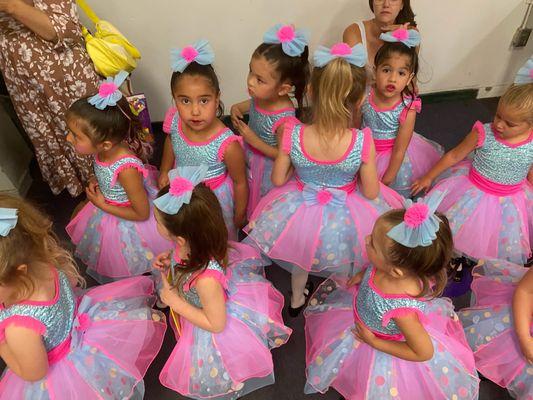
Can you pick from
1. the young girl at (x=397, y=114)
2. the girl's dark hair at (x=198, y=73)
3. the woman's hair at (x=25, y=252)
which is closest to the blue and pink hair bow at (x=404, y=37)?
the young girl at (x=397, y=114)

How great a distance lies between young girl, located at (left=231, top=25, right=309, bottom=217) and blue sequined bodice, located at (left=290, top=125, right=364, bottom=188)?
0.27m

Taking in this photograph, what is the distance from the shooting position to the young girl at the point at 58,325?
4.20ft

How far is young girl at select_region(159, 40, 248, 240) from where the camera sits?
5.76 feet

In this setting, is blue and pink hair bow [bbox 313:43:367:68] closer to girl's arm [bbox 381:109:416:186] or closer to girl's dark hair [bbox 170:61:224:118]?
girl's dark hair [bbox 170:61:224:118]

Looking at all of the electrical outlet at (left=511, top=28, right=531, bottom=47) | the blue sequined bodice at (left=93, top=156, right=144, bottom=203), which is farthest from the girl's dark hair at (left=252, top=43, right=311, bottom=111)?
the electrical outlet at (left=511, top=28, right=531, bottom=47)

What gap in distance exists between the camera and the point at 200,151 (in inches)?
74.2

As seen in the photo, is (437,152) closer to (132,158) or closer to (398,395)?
(398,395)

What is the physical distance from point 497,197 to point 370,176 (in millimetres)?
677

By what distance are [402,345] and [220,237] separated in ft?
2.17

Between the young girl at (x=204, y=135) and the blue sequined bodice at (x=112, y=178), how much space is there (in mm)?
236

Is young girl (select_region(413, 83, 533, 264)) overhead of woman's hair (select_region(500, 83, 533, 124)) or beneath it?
beneath

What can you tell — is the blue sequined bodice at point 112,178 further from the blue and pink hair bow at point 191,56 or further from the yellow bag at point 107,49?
the yellow bag at point 107,49

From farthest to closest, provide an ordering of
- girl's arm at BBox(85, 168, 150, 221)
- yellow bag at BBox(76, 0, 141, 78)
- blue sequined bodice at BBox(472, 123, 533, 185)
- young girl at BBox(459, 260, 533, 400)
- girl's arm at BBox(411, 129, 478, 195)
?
yellow bag at BBox(76, 0, 141, 78) < girl's arm at BBox(411, 129, 478, 195) < blue sequined bodice at BBox(472, 123, 533, 185) < girl's arm at BBox(85, 168, 150, 221) < young girl at BBox(459, 260, 533, 400)

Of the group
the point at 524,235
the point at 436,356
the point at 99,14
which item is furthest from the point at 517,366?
the point at 99,14
